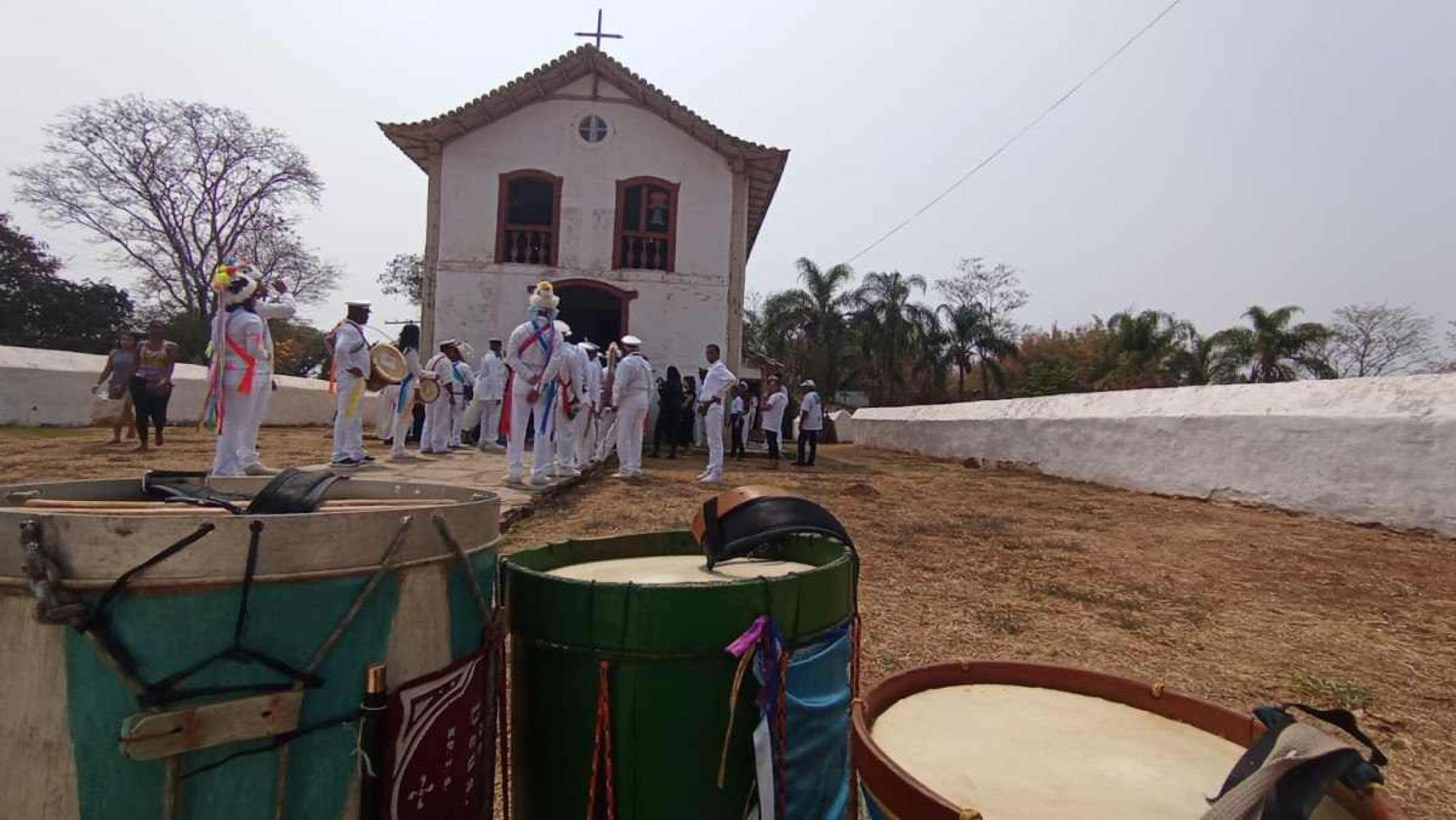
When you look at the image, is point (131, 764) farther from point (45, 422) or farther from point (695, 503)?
point (45, 422)

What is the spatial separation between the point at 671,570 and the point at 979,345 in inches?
1205

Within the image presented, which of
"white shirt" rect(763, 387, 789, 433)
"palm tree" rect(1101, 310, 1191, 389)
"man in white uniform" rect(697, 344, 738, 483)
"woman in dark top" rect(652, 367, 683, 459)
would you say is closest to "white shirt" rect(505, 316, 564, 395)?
"man in white uniform" rect(697, 344, 738, 483)

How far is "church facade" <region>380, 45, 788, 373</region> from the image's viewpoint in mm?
14398

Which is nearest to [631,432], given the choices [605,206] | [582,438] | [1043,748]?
[582,438]

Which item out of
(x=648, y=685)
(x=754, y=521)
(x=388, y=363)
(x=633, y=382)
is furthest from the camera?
(x=633, y=382)

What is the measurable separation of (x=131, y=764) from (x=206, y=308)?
32.9m

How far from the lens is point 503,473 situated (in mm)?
8070

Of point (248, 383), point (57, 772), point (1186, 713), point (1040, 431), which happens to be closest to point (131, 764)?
point (57, 772)

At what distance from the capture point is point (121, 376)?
972cm

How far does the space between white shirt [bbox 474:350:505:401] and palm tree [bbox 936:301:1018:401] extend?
22306 millimetres

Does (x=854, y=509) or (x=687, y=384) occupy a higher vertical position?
(x=687, y=384)

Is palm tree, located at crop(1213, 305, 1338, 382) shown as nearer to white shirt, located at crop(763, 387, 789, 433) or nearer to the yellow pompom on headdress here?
white shirt, located at crop(763, 387, 789, 433)

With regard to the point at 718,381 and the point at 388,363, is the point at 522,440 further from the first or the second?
the point at 718,381

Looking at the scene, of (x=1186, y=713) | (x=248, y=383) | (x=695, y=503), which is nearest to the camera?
(x=1186, y=713)
